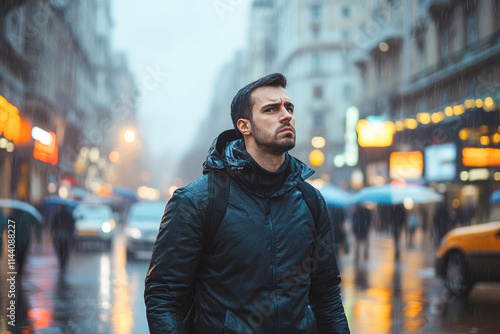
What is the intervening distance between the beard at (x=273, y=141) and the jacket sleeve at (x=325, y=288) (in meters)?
0.41

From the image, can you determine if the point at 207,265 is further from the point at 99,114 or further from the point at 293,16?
the point at 99,114

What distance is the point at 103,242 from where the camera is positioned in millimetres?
23781

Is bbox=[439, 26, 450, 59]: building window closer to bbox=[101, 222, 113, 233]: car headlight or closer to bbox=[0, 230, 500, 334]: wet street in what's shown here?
bbox=[0, 230, 500, 334]: wet street

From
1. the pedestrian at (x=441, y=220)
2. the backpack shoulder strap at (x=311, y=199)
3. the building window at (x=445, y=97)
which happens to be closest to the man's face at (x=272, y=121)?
the backpack shoulder strap at (x=311, y=199)

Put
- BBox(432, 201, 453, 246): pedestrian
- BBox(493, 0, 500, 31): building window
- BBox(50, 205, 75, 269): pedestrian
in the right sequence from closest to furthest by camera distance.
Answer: BBox(50, 205, 75, 269): pedestrian, BBox(432, 201, 453, 246): pedestrian, BBox(493, 0, 500, 31): building window

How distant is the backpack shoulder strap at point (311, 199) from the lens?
304 cm

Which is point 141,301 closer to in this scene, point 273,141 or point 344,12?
point 273,141

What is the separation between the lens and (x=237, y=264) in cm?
275

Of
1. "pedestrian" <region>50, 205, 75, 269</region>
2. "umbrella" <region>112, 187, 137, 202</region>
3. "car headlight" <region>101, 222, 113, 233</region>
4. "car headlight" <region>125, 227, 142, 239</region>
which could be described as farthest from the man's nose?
"umbrella" <region>112, 187, 137, 202</region>

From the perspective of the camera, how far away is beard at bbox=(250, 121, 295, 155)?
2.89 m

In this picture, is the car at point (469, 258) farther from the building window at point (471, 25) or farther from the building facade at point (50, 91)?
the building facade at point (50, 91)

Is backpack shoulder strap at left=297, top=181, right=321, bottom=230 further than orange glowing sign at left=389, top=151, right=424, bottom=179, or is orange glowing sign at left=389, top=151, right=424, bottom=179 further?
orange glowing sign at left=389, top=151, right=424, bottom=179

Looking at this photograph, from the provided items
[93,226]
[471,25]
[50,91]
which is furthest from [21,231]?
[50,91]

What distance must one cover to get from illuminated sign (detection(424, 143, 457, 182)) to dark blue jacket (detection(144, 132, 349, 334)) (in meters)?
25.5
